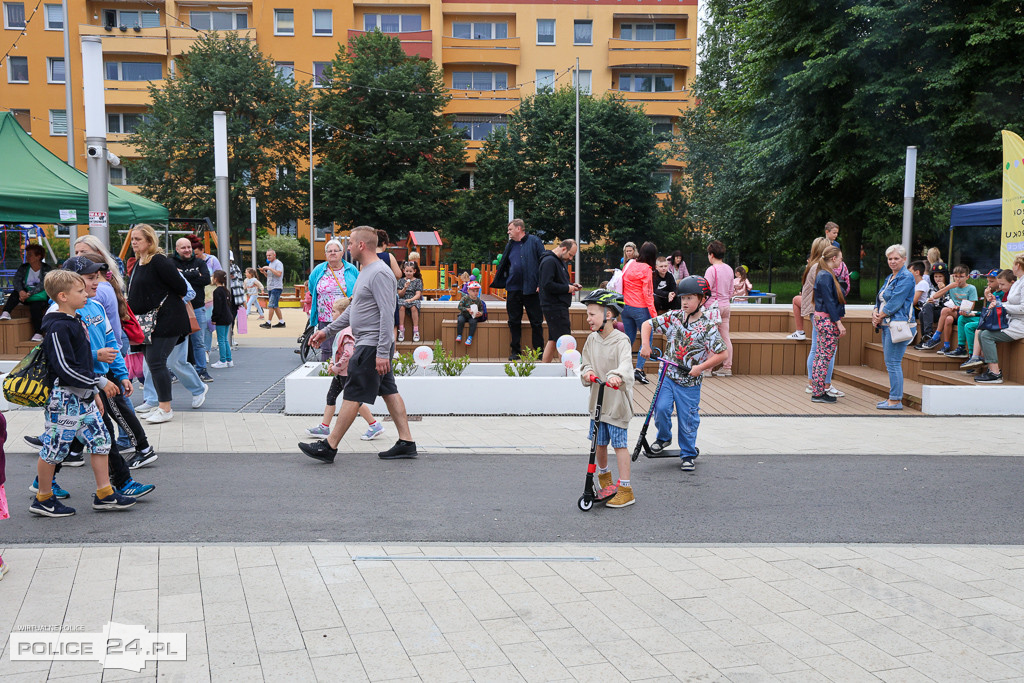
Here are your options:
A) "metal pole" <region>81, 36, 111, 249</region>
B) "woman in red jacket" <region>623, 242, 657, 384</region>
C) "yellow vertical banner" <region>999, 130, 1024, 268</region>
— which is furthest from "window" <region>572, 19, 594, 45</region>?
"metal pole" <region>81, 36, 111, 249</region>

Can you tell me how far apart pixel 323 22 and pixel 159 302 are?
48547mm

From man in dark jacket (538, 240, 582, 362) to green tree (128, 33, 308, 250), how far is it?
37.3m

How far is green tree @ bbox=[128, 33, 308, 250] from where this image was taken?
45094 mm

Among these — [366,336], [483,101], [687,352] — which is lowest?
[687,352]

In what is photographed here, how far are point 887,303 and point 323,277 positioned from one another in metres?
6.47

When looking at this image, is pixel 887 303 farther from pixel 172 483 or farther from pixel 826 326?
pixel 172 483

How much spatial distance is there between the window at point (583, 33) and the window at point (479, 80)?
4898 millimetres

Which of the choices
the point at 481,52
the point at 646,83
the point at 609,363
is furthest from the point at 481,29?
the point at 609,363

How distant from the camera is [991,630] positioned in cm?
418

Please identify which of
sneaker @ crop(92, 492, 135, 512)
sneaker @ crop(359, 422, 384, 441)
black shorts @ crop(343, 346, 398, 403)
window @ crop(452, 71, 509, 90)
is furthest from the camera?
window @ crop(452, 71, 509, 90)

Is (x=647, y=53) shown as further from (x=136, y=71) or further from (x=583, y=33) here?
(x=136, y=71)

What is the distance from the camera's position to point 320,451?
7.32m

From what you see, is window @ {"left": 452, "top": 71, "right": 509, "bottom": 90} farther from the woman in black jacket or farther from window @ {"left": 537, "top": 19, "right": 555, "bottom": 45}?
the woman in black jacket

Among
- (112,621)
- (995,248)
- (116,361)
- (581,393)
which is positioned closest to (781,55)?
(995,248)
